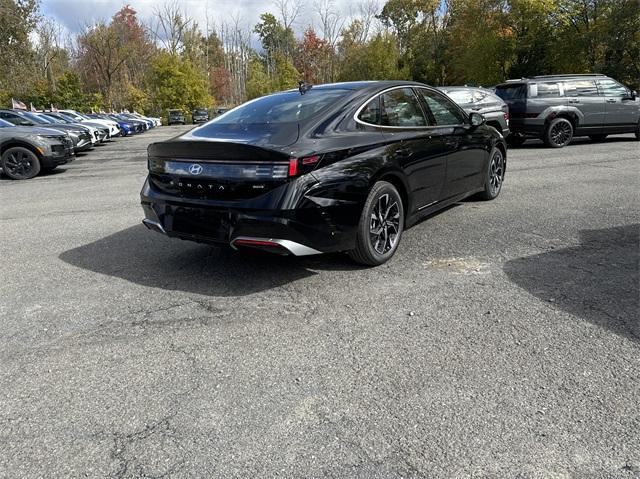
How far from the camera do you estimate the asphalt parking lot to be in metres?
2.09

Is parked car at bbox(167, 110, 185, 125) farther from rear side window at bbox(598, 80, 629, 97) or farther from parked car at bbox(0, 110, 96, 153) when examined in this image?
rear side window at bbox(598, 80, 629, 97)

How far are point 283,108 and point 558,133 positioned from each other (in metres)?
10.4

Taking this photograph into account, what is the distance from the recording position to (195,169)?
3799 millimetres

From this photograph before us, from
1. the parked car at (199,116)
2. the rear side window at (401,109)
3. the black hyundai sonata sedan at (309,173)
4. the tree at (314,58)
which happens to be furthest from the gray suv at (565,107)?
the tree at (314,58)

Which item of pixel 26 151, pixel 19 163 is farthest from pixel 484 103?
pixel 19 163

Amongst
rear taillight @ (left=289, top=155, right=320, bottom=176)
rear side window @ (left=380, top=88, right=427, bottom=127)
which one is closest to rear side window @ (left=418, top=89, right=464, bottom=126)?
rear side window @ (left=380, top=88, right=427, bottom=127)

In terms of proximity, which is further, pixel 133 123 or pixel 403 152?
pixel 133 123

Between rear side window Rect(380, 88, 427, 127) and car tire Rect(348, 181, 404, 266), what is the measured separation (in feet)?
2.13

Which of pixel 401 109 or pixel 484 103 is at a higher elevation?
pixel 484 103

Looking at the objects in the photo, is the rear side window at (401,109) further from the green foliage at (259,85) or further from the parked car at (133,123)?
the green foliage at (259,85)

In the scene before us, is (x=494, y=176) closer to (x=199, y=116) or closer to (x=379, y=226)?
(x=379, y=226)

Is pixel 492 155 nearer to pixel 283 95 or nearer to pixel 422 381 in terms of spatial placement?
pixel 283 95

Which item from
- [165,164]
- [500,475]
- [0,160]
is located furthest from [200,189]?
[0,160]

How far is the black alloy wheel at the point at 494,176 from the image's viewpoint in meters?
6.31
